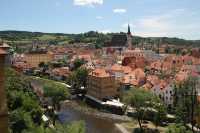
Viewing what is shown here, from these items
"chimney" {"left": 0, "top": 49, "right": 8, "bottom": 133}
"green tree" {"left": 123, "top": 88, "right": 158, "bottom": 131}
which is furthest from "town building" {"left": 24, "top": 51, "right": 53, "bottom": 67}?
"chimney" {"left": 0, "top": 49, "right": 8, "bottom": 133}

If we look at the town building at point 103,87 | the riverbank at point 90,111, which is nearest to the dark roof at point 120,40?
the town building at point 103,87

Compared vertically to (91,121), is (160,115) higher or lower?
higher

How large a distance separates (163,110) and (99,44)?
111990 millimetres

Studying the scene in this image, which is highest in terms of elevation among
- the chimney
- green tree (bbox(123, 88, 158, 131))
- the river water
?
→ the chimney

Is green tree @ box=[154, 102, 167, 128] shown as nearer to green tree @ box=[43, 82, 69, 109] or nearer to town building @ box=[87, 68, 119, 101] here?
green tree @ box=[43, 82, 69, 109]

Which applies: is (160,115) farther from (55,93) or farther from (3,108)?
(3,108)

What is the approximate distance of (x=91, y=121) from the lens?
41.3m

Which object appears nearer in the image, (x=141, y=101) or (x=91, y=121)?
(x=141, y=101)

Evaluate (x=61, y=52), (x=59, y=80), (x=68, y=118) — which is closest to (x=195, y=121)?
(x=68, y=118)

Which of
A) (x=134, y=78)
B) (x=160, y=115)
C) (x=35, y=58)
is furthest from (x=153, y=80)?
(x=35, y=58)

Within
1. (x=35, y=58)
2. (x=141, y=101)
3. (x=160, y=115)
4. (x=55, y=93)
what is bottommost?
(x=160, y=115)

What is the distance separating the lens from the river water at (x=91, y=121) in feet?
124

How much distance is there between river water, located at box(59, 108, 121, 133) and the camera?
37.7 m

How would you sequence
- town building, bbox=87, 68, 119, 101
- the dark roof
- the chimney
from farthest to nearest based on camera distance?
the dark roof → town building, bbox=87, 68, 119, 101 → the chimney
